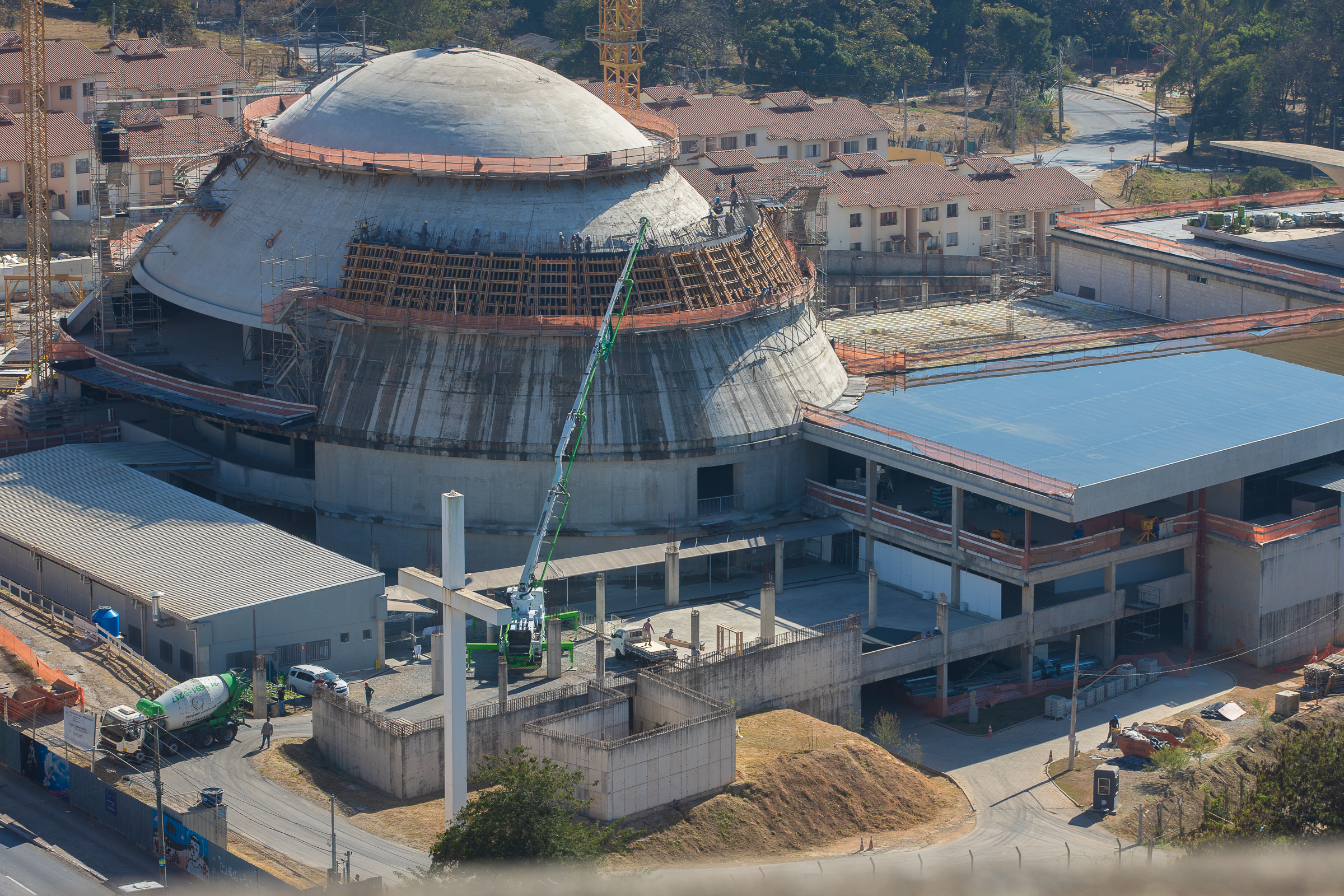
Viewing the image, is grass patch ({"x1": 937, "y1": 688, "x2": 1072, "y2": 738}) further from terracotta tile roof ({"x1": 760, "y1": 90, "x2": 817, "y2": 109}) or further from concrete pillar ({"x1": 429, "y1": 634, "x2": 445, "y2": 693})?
terracotta tile roof ({"x1": 760, "y1": 90, "x2": 817, "y2": 109})

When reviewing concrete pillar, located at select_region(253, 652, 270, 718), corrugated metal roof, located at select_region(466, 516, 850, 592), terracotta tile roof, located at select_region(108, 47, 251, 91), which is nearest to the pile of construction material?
corrugated metal roof, located at select_region(466, 516, 850, 592)

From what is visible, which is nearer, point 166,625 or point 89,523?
point 166,625

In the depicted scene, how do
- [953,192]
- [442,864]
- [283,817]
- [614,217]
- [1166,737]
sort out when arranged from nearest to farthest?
1. [442,864]
2. [283,817]
3. [1166,737]
4. [614,217]
5. [953,192]

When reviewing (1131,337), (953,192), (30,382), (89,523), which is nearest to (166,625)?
(89,523)

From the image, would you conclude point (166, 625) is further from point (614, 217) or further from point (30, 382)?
point (30, 382)

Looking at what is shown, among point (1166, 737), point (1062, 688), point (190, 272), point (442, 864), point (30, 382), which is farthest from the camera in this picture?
point (30, 382)

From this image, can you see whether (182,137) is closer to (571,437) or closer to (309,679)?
(571,437)
